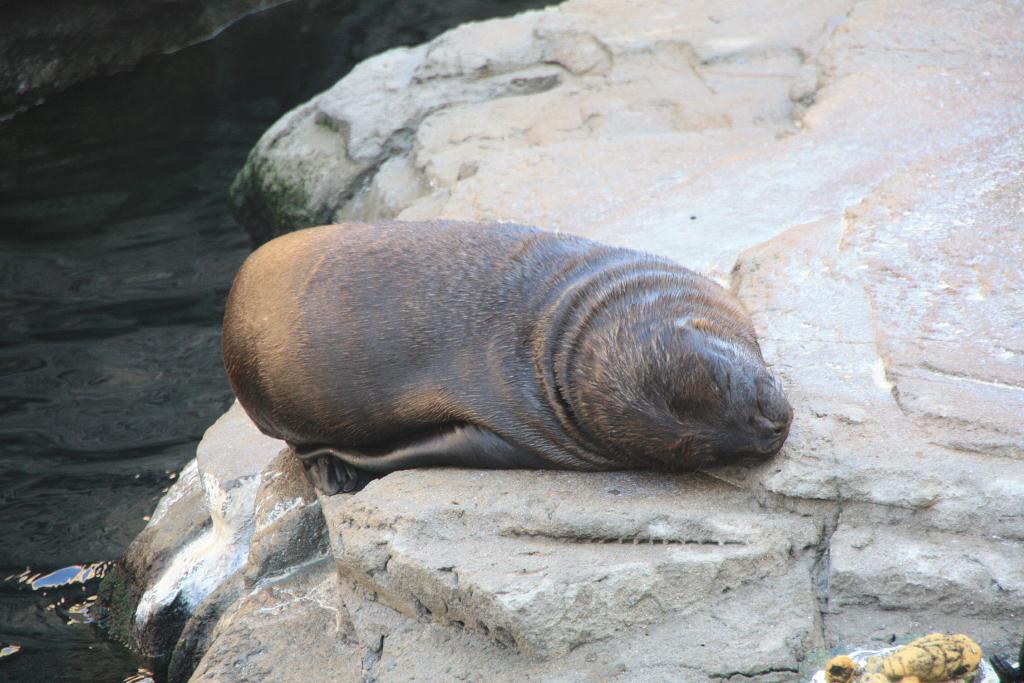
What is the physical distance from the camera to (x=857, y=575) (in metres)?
3.41

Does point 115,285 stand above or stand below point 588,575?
below

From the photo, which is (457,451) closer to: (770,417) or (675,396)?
(675,396)

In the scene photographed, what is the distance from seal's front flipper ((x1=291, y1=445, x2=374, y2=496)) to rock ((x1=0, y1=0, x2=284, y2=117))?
7.22m

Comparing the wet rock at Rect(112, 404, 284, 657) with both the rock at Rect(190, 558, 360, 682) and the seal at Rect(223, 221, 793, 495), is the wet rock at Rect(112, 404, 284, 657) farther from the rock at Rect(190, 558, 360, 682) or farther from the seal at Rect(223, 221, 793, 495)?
the seal at Rect(223, 221, 793, 495)

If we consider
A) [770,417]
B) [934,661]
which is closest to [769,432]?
[770,417]

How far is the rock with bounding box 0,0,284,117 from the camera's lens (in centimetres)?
1027

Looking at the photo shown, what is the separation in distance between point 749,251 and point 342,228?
5.46ft

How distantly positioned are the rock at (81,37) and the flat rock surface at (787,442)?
15.3 feet

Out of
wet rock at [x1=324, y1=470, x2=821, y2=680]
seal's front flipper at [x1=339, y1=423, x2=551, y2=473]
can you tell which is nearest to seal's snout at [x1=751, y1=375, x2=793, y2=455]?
wet rock at [x1=324, y1=470, x2=821, y2=680]

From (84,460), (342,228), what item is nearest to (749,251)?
(342,228)

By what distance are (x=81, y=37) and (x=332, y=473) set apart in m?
7.84

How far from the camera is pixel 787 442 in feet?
12.2

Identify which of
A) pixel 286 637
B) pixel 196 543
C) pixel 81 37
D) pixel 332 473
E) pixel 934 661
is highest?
pixel 934 661

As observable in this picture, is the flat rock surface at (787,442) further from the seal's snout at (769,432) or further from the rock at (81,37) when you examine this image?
the rock at (81,37)
